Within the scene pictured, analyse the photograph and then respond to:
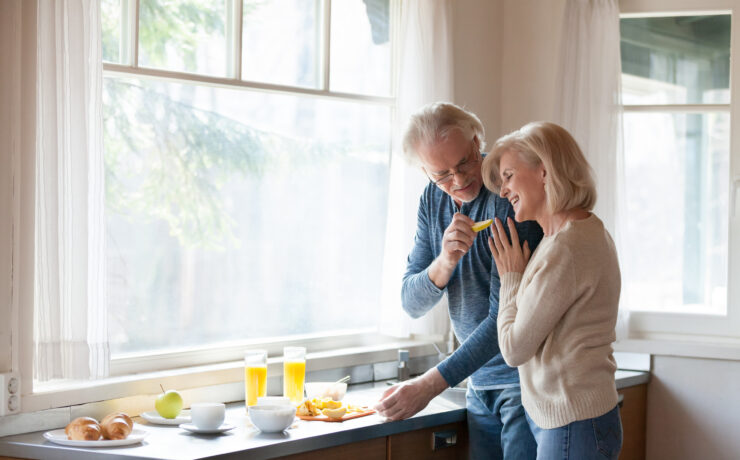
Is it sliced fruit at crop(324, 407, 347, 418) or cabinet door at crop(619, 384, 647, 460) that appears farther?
cabinet door at crop(619, 384, 647, 460)

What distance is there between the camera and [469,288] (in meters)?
2.23

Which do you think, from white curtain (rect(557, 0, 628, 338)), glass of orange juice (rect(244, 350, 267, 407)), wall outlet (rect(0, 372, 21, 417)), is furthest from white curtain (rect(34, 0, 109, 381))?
white curtain (rect(557, 0, 628, 338))

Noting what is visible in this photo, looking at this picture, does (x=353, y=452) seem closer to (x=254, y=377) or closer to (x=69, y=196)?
(x=254, y=377)

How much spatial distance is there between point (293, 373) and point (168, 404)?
392 millimetres

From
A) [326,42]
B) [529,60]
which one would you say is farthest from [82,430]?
[529,60]

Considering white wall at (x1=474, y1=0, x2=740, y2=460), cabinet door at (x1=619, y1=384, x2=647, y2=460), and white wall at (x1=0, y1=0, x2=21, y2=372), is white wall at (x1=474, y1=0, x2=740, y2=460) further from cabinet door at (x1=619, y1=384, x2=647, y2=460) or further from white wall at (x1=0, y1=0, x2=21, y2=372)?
white wall at (x1=0, y1=0, x2=21, y2=372)

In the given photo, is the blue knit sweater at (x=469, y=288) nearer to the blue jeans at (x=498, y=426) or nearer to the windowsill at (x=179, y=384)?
the blue jeans at (x=498, y=426)

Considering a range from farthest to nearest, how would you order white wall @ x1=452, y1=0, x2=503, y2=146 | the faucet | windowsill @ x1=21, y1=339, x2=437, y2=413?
white wall @ x1=452, y1=0, x2=503, y2=146 < the faucet < windowsill @ x1=21, y1=339, x2=437, y2=413

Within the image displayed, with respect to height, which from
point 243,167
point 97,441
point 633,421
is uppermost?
point 243,167

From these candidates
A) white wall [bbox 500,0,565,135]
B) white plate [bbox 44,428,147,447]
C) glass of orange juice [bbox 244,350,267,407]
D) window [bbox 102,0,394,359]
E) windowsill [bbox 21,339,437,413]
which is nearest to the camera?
white plate [bbox 44,428,147,447]

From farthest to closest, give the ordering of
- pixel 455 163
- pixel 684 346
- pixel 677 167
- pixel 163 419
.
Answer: pixel 677 167
pixel 684 346
pixel 163 419
pixel 455 163

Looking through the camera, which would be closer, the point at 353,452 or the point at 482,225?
the point at 482,225

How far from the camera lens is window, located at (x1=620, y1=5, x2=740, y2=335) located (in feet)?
11.2

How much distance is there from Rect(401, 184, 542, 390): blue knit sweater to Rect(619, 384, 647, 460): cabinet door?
115 cm
